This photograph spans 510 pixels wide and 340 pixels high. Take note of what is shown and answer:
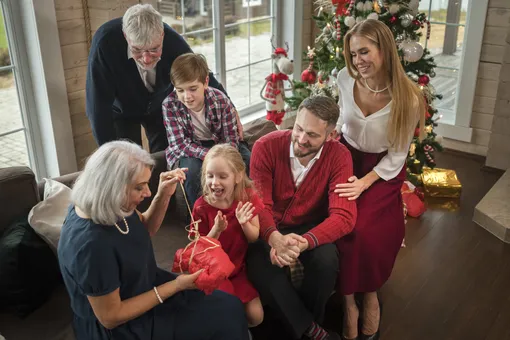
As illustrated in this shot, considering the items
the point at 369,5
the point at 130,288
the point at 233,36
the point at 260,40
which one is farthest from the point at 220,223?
the point at 260,40

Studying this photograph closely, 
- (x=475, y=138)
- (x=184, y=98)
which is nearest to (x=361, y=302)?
(x=184, y=98)

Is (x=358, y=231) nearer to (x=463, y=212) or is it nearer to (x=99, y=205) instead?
(x=99, y=205)

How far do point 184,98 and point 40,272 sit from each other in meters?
1.02

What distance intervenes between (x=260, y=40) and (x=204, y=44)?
0.77 m

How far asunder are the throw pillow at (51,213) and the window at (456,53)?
3.37m

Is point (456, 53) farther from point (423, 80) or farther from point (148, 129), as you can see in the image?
point (148, 129)

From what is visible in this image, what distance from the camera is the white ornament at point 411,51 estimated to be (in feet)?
11.0

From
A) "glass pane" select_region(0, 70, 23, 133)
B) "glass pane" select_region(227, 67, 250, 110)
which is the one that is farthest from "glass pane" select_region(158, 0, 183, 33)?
"glass pane" select_region(0, 70, 23, 133)

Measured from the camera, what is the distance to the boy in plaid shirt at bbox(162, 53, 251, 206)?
2568mm

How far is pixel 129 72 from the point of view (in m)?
2.72

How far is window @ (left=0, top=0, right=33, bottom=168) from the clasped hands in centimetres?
176

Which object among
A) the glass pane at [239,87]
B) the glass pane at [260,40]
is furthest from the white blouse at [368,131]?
the glass pane at [260,40]

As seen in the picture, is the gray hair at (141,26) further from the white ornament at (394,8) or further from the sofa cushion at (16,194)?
the white ornament at (394,8)

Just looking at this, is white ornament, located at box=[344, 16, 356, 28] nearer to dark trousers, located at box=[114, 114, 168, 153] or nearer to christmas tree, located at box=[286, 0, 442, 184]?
christmas tree, located at box=[286, 0, 442, 184]
